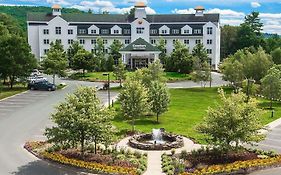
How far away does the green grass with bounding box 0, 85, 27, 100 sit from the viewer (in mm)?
55619

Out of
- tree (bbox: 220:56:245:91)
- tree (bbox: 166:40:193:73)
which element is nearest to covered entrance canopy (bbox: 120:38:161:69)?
tree (bbox: 166:40:193:73)

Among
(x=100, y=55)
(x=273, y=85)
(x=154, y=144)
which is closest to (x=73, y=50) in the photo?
(x=100, y=55)

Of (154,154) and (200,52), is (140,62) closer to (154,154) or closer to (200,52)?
(200,52)

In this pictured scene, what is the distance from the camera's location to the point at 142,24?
91188 mm

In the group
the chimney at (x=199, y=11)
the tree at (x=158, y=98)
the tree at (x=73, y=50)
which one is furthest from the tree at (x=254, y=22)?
the tree at (x=158, y=98)

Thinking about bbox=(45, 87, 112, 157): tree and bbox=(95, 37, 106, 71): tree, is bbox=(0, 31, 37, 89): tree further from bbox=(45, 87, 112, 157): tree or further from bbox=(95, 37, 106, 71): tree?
bbox=(45, 87, 112, 157): tree

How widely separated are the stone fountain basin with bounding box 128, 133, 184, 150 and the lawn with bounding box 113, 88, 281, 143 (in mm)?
1647

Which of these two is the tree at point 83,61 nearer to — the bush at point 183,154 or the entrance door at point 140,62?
the entrance door at point 140,62

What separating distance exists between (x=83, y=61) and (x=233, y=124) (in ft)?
160

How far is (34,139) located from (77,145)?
4652 mm

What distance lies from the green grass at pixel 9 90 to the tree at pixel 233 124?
3231 cm

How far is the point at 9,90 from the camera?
60188 millimetres

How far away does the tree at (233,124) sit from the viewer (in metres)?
29.1

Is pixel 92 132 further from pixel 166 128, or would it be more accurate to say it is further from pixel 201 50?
pixel 201 50
